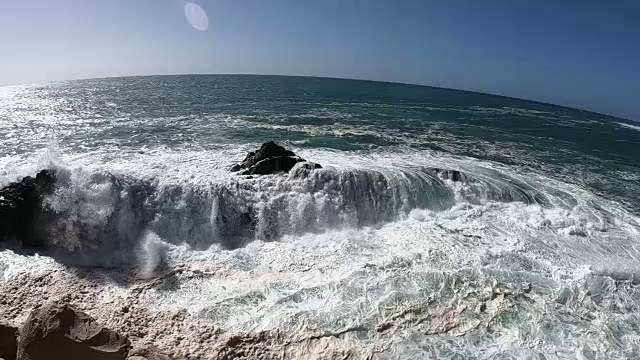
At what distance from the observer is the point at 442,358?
7.29 m

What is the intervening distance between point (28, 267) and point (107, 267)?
188 centimetres

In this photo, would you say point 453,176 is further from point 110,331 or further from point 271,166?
point 110,331

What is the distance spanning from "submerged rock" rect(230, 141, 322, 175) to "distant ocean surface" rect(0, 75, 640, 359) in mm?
677

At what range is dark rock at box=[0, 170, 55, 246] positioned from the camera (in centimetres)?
1077

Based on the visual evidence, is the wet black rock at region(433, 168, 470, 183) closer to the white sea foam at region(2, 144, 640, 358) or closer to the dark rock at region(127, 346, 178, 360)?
the white sea foam at region(2, 144, 640, 358)

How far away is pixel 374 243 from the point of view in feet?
38.6

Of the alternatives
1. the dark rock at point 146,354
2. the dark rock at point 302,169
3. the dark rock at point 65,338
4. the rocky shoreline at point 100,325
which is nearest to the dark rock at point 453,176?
the dark rock at point 302,169

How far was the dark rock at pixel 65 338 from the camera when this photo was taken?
578cm

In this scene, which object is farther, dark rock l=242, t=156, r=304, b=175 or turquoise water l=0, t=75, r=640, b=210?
turquoise water l=0, t=75, r=640, b=210

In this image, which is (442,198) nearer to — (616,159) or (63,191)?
(63,191)

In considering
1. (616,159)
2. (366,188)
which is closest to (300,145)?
(366,188)

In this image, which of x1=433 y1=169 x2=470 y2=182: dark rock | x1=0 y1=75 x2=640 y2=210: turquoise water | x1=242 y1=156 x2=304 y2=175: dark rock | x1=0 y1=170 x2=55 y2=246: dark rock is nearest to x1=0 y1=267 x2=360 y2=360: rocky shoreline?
x1=0 y1=170 x2=55 y2=246: dark rock

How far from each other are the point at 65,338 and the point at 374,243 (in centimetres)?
829

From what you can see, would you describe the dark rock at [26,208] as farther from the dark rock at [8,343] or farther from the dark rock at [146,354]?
the dark rock at [146,354]
